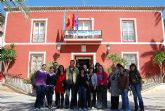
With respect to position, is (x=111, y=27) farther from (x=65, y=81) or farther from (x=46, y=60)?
(x=65, y=81)

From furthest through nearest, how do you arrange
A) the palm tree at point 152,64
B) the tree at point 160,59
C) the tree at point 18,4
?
1. the palm tree at point 152,64
2. the tree at point 160,59
3. the tree at point 18,4

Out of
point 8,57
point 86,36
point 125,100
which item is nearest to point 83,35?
point 86,36

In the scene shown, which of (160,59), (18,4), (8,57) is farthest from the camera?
(8,57)

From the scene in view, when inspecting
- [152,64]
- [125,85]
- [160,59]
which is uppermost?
[160,59]

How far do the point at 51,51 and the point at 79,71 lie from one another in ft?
42.4

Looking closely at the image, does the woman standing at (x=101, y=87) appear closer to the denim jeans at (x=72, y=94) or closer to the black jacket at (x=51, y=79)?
the denim jeans at (x=72, y=94)

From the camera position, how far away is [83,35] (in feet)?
Result: 69.2

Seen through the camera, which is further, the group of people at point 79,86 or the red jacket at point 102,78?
the red jacket at point 102,78

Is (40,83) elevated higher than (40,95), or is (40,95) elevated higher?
(40,83)

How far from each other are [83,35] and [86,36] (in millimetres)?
236

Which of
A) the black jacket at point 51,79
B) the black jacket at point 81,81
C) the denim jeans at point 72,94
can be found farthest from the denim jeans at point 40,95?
the black jacket at point 81,81

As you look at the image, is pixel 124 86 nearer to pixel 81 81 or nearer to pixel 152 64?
pixel 81 81

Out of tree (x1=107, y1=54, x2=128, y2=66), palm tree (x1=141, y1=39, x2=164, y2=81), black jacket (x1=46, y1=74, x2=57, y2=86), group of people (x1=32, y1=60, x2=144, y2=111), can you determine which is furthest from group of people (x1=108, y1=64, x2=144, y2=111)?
palm tree (x1=141, y1=39, x2=164, y2=81)

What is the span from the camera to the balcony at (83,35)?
68.8 ft
